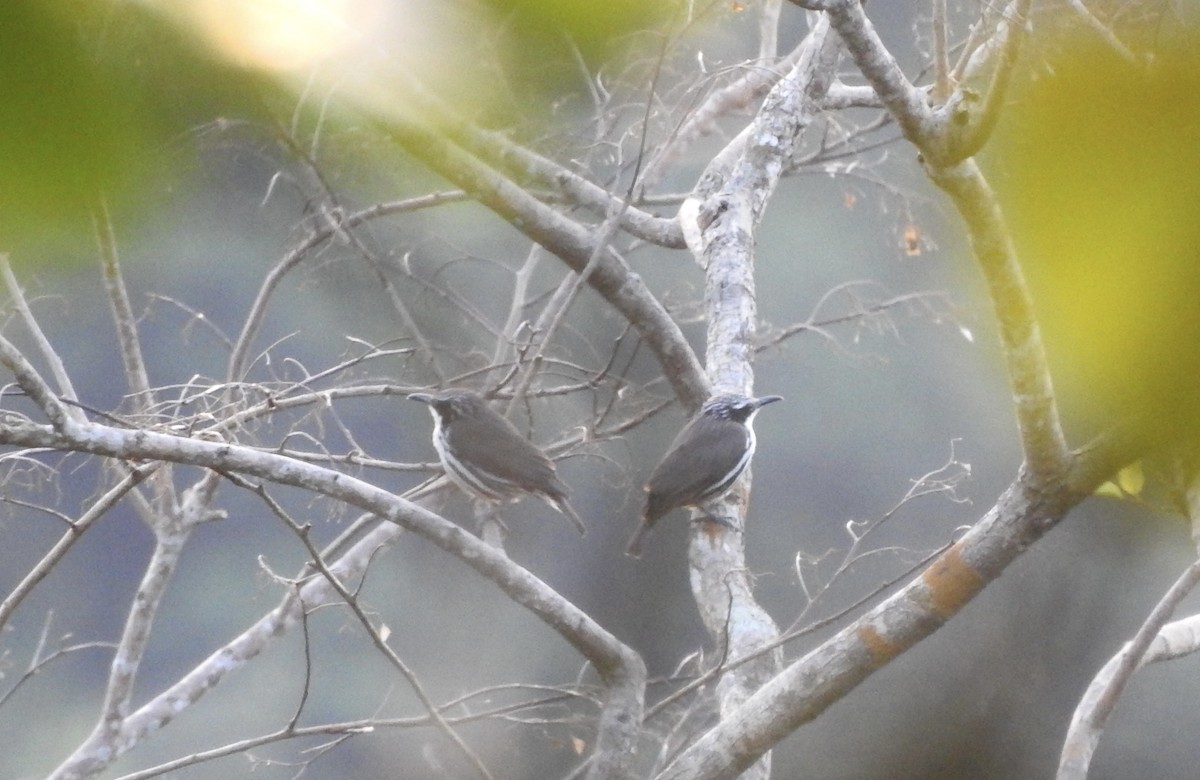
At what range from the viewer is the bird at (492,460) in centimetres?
343

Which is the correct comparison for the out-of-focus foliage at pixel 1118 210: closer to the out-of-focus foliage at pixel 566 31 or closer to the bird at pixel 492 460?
the out-of-focus foliage at pixel 566 31

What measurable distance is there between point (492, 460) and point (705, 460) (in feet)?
2.08

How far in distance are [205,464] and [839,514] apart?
319 centimetres

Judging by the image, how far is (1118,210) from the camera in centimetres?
36

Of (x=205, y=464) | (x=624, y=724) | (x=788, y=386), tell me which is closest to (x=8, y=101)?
(x=205, y=464)

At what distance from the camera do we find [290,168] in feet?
2.66

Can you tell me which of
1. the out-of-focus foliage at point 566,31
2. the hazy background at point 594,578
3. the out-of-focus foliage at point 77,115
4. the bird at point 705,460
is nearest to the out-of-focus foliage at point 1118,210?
the out-of-focus foliage at point 566,31

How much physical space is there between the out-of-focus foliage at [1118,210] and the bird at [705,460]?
298cm

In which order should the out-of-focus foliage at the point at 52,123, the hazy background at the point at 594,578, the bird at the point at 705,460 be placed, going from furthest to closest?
the hazy background at the point at 594,578
the bird at the point at 705,460
the out-of-focus foliage at the point at 52,123

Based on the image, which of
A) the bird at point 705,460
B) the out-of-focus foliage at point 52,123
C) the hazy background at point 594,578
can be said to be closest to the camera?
the out-of-focus foliage at point 52,123

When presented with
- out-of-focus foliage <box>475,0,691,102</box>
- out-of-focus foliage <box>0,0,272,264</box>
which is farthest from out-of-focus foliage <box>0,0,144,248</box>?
out-of-focus foliage <box>475,0,691,102</box>

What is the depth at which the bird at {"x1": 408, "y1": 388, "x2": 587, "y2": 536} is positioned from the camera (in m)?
3.43

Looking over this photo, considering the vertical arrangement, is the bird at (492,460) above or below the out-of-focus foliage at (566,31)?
above

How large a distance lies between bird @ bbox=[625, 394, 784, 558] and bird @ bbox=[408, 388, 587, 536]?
0.26 meters
